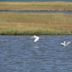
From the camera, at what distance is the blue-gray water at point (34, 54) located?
20047mm

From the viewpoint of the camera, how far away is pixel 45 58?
2233 cm

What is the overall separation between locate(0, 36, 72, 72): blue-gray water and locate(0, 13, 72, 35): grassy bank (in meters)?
1.81

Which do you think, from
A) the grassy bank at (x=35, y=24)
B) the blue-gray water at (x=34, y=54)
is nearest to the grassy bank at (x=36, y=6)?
the grassy bank at (x=35, y=24)

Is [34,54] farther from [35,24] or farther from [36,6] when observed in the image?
[36,6]

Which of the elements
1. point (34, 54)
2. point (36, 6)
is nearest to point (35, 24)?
point (34, 54)

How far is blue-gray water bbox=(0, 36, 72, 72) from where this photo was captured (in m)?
20.0

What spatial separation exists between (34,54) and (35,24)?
13.5 meters

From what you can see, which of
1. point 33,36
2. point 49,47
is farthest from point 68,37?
point 49,47

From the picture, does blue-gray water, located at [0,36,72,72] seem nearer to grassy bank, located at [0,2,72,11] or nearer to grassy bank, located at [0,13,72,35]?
grassy bank, located at [0,13,72,35]

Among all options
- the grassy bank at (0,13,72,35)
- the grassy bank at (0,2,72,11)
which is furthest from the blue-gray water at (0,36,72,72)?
the grassy bank at (0,2,72,11)

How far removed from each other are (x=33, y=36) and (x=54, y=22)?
8770 millimetres

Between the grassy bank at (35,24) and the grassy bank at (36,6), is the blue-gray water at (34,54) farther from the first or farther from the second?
the grassy bank at (36,6)

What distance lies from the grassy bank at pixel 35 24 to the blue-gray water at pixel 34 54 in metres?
1.81

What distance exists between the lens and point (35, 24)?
3678cm
